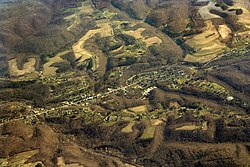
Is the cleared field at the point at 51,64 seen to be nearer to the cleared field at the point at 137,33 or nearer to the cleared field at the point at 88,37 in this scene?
the cleared field at the point at 88,37

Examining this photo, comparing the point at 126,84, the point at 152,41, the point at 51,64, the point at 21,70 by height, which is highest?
the point at 152,41

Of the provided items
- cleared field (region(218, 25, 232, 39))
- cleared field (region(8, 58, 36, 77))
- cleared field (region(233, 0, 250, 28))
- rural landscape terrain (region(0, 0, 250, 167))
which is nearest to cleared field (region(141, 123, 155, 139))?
rural landscape terrain (region(0, 0, 250, 167))

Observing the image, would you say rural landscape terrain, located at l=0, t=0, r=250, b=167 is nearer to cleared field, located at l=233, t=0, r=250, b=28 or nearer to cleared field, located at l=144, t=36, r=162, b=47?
cleared field, located at l=144, t=36, r=162, b=47

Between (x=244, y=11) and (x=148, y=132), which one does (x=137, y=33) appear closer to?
(x=244, y=11)

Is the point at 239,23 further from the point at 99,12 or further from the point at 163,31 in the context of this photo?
the point at 99,12

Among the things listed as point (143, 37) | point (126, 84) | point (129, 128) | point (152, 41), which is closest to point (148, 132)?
point (129, 128)
